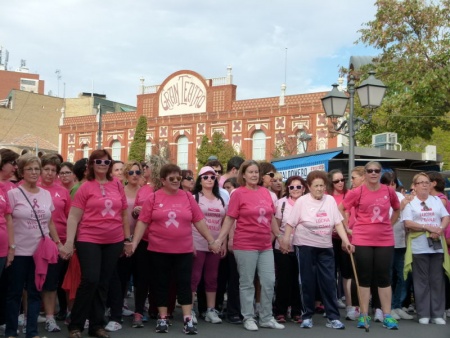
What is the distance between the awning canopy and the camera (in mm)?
16656

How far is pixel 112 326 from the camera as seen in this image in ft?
25.1

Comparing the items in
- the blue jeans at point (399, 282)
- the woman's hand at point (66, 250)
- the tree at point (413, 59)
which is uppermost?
the tree at point (413, 59)

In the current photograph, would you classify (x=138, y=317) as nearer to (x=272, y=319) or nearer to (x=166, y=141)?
(x=272, y=319)

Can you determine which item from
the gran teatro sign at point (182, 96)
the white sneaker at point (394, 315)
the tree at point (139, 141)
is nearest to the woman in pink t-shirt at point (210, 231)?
the white sneaker at point (394, 315)

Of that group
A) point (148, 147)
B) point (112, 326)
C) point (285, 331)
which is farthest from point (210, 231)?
point (148, 147)

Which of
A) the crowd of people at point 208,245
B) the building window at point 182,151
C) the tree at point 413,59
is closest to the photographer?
the crowd of people at point 208,245

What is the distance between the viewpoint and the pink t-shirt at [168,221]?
7.55 meters

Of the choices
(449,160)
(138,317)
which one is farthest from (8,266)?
(449,160)

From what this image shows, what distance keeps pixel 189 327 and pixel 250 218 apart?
1.44m

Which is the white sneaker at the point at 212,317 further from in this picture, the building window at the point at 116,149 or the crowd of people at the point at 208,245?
the building window at the point at 116,149

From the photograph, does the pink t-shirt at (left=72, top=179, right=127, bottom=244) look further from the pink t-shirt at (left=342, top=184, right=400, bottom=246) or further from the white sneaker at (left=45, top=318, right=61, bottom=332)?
the pink t-shirt at (left=342, top=184, right=400, bottom=246)

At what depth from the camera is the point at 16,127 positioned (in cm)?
7525

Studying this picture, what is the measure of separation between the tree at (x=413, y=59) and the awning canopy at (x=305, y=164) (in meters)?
3.78

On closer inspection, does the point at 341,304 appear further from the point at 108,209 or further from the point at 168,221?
the point at 108,209
